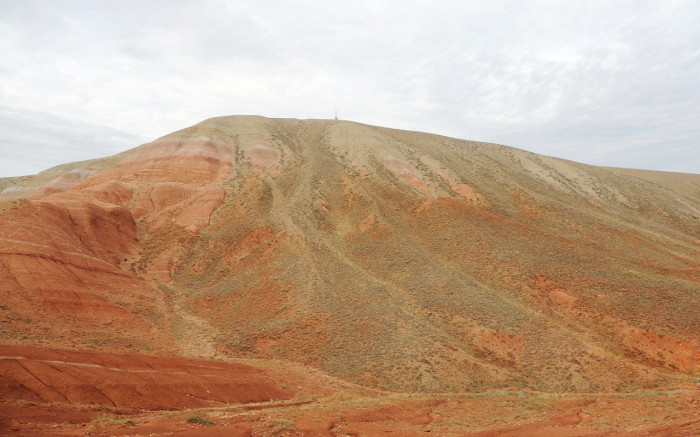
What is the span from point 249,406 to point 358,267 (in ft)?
64.9

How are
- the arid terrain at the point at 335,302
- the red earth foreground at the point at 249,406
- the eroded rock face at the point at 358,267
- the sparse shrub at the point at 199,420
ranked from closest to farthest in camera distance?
1. the red earth foreground at the point at 249,406
2. the sparse shrub at the point at 199,420
3. the arid terrain at the point at 335,302
4. the eroded rock face at the point at 358,267

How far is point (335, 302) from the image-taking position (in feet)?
95.7

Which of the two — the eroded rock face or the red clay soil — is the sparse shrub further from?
the eroded rock face

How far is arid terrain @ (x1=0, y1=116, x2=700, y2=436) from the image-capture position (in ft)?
47.1

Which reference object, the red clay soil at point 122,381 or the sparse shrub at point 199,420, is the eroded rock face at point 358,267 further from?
the sparse shrub at point 199,420

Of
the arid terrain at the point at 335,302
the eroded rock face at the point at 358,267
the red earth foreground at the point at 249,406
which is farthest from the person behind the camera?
the eroded rock face at the point at 358,267

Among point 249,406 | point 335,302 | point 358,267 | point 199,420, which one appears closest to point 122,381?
point 199,420

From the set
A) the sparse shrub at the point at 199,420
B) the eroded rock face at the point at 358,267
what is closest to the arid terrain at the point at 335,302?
the sparse shrub at the point at 199,420

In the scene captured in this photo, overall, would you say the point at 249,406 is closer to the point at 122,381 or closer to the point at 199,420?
the point at 199,420

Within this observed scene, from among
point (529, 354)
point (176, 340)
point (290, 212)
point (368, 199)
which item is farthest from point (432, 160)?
point (176, 340)

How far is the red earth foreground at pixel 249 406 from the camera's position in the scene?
11.7m

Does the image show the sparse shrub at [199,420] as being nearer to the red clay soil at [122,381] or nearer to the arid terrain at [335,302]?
the arid terrain at [335,302]

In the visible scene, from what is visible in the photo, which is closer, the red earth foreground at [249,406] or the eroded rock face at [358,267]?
the red earth foreground at [249,406]

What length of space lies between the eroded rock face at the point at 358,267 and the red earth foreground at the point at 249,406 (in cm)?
426
